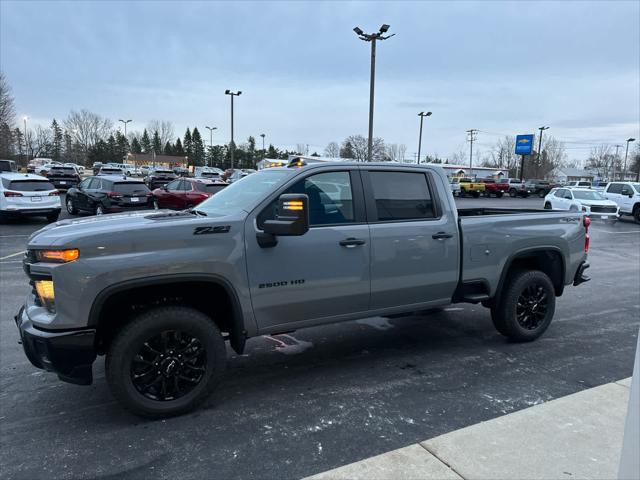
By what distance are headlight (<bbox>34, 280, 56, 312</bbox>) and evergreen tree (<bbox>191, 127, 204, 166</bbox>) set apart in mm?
119712

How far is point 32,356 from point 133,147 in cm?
12896

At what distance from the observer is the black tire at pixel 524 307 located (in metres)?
5.02

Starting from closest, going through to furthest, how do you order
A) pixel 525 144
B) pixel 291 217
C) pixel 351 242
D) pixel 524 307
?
pixel 291 217 < pixel 351 242 < pixel 524 307 < pixel 525 144

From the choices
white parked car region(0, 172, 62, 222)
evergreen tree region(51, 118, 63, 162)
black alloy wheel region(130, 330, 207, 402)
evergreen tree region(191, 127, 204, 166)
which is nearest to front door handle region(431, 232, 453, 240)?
black alloy wheel region(130, 330, 207, 402)

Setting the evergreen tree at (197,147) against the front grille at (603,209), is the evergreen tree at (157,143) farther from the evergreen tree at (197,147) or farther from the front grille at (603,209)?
the front grille at (603,209)

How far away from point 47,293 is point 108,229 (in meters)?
0.58

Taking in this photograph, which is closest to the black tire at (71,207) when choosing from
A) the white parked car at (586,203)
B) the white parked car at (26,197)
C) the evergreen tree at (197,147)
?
the white parked car at (26,197)

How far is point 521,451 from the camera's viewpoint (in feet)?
9.62

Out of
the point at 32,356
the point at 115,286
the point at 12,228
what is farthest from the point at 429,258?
the point at 12,228

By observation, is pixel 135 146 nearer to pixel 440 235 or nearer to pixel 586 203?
pixel 586 203

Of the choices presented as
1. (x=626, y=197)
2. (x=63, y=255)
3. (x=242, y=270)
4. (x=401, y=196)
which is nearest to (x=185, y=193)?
(x=401, y=196)

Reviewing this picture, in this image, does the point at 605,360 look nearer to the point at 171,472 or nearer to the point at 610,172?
the point at 171,472

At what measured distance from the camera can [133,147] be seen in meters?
121

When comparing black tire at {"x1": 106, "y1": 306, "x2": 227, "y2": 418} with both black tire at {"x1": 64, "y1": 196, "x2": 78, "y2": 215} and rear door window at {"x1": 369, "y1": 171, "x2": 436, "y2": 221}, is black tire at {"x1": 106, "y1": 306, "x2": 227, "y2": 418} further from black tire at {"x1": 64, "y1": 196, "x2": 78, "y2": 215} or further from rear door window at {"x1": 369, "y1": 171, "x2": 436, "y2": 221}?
black tire at {"x1": 64, "y1": 196, "x2": 78, "y2": 215}
